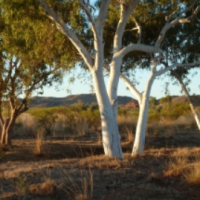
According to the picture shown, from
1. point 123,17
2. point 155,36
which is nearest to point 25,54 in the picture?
point 123,17

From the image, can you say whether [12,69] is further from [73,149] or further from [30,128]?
[30,128]

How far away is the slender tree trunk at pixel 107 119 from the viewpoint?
39.2ft

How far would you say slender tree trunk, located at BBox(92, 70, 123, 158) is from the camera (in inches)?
470

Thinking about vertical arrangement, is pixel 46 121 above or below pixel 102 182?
above

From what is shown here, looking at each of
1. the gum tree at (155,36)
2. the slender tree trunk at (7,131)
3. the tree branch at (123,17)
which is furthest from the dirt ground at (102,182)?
the slender tree trunk at (7,131)

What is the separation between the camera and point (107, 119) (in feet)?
39.3

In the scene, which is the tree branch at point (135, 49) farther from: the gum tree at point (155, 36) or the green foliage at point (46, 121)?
the green foliage at point (46, 121)

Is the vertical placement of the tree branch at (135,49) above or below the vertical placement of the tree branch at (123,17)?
below

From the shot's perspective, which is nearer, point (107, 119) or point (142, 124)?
point (107, 119)

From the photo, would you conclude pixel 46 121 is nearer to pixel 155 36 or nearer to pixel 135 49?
pixel 155 36

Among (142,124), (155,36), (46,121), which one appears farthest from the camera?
(46,121)

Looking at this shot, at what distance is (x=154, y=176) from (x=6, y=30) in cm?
756

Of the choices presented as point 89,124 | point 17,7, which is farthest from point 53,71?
point 89,124

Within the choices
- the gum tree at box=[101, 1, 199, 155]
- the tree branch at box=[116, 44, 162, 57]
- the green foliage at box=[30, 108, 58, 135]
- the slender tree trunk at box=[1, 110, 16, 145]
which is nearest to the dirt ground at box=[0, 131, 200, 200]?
the gum tree at box=[101, 1, 199, 155]
